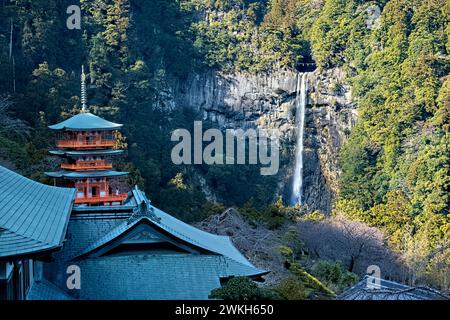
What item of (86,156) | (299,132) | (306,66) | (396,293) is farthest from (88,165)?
(306,66)

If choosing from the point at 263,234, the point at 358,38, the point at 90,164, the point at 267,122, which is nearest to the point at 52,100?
the point at 90,164

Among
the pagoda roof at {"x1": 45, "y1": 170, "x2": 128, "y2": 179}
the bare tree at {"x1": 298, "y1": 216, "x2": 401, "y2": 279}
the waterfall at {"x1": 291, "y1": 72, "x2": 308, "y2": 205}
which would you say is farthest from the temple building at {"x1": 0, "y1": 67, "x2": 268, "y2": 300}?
the waterfall at {"x1": 291, "y1": 72, "x2": 308, "y2": 205}

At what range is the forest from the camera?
99.5ft

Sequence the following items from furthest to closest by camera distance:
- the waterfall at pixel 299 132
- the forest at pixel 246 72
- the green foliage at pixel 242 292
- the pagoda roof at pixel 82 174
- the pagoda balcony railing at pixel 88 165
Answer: the waterfall at pixel 299 132, the forest at pixel 246 72, the pagoda balcony railing at pixel 88 165, the pagoda roof at pixel 82 174, the green foliage at pixel 242 292

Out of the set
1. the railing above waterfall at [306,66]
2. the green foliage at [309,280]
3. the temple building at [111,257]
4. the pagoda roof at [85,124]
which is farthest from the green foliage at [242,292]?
the railing above waterfall at [306,66]

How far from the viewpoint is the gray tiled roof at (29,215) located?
803 centimetres

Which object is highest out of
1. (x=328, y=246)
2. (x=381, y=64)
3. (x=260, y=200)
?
(x=381, y=64)

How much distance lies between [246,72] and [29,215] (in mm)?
38988

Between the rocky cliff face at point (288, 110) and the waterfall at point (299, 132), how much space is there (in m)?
0.28

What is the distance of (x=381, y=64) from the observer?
1657 inches

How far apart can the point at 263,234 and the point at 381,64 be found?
22506 mm

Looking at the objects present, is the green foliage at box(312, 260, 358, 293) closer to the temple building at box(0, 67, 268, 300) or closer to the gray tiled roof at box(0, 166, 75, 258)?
the temple building at box(0, 67, 268, 300)

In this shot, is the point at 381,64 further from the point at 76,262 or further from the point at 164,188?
the point at 76,262

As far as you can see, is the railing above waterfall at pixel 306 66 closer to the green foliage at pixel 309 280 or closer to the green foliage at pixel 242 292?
the green foliage at pixel 309 280
